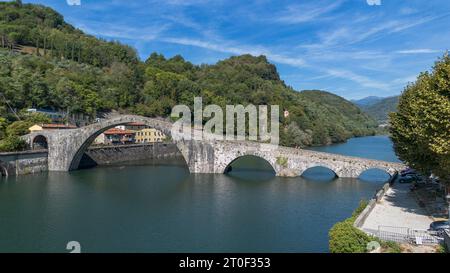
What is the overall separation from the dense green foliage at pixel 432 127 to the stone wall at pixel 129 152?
120ft

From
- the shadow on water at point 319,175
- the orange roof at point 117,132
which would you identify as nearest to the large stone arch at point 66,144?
the orange roof at point 117,132

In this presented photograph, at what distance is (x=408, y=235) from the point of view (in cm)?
1595

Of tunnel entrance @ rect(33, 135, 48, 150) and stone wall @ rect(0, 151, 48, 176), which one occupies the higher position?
tunnel entrance @ rect(33, 135, 48, 150)

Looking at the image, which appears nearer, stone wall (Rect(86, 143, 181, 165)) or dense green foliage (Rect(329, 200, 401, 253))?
dense green foliage (Rect(329, 200, 401, 253))

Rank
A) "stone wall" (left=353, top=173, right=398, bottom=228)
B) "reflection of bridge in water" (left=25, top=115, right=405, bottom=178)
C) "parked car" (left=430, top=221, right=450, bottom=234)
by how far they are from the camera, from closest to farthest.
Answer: "parked car" (left=430, top=221, right=450, bottom=234) → "stone wall" (left=353, top=173, right=398, bottom=228) → "reflection of bridge in water" (left=25, top=115, right=405, bottom=178)

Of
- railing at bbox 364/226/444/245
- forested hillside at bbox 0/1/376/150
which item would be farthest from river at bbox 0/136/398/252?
forested hillside at bbox 0/1/376/150

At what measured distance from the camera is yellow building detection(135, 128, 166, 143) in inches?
2557

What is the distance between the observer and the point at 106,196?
31031 millimetres

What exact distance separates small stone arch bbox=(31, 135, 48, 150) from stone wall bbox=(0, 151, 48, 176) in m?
1.14

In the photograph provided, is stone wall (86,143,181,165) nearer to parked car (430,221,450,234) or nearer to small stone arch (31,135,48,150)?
small stone arch (31,135,48,150)
